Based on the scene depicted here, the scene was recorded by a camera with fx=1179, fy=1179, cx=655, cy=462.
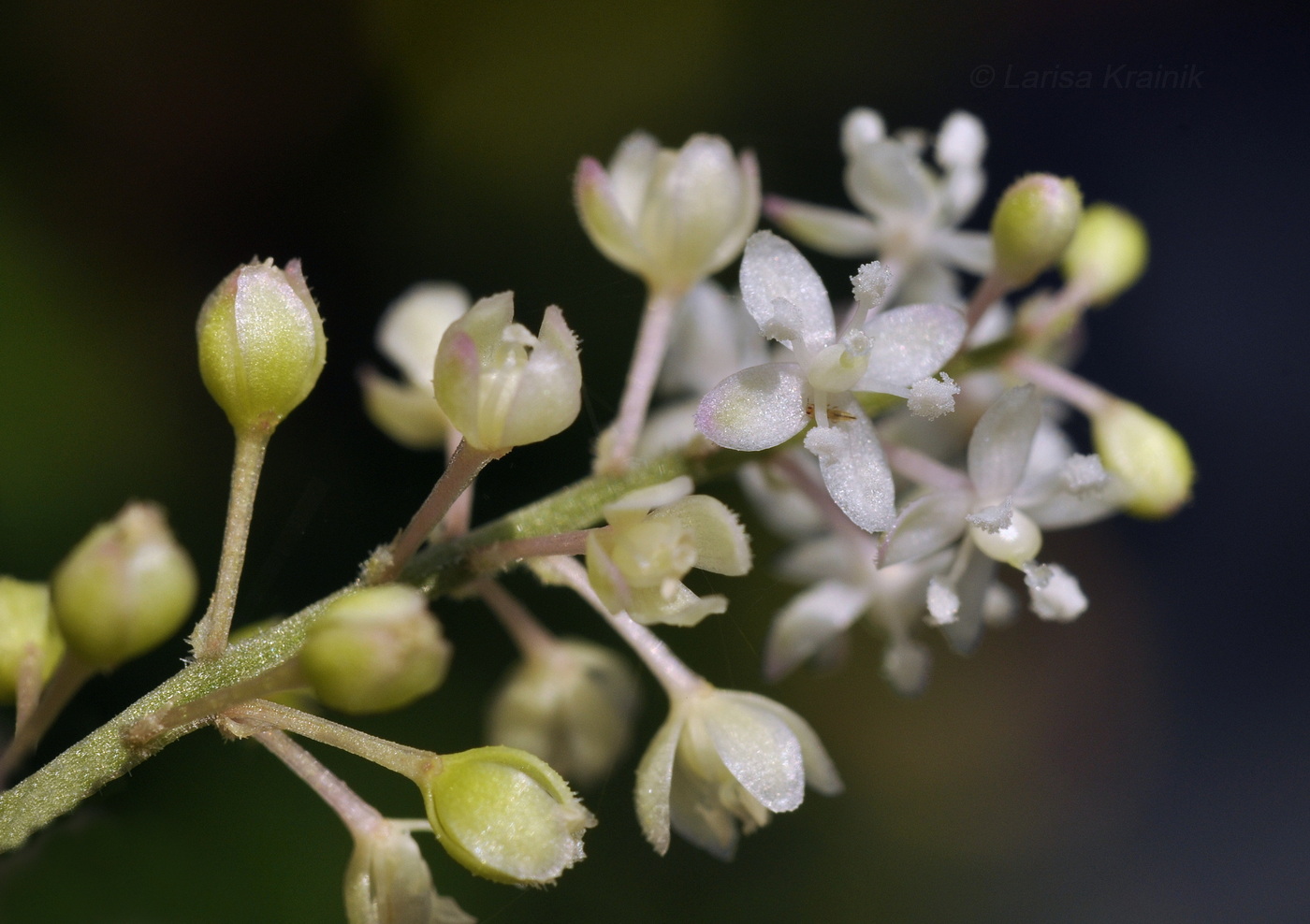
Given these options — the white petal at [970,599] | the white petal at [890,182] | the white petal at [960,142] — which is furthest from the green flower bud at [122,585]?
the white petal at [960,142]

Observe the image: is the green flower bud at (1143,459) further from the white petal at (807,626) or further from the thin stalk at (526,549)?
the thin stalk at (526,549)

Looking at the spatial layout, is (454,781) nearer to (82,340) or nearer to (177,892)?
(177,892)

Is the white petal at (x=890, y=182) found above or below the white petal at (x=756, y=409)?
above

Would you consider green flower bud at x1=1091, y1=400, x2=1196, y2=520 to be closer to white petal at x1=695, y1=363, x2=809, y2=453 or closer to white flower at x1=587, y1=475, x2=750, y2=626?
white petal at x1=695, y1=363, x2=809, y2=453

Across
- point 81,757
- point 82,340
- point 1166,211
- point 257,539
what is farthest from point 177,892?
point 1166,211

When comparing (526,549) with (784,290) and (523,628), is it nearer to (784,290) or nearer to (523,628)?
(784,290)

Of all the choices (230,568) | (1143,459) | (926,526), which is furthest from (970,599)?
(230,568)
